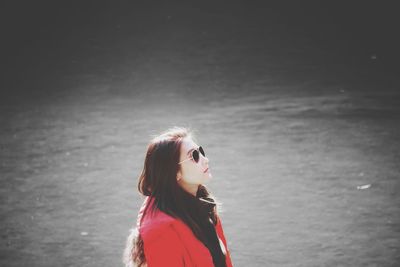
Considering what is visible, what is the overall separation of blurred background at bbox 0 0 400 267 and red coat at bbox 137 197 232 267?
2.64 meters

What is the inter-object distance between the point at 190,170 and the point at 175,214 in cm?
24

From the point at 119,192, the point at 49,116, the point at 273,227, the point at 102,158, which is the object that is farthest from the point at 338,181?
the point at 49,116

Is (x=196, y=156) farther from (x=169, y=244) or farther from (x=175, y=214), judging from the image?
(x=169, y=244)

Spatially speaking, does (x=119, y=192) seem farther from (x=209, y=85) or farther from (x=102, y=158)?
(x=209, y=85)

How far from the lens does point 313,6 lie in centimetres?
1249

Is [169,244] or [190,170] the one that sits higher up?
[190,170]

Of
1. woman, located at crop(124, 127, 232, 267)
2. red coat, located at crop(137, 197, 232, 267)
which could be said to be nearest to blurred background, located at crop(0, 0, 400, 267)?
woman, located at crop(124, 127, 232, 267)

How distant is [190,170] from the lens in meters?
2.76

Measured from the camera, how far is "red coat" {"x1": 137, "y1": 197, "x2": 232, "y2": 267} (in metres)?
2.58

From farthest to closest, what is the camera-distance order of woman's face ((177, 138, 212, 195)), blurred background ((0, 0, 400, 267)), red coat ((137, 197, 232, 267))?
blurred background ((0, 0, 400, 267)) → woman's face ((177, 138, 212, 195)) → red coat ((137, 197, 232, 267))

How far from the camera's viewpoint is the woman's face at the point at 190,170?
2753mm

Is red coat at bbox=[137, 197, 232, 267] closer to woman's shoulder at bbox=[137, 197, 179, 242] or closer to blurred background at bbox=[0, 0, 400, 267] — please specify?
woman's shoulder at bbox=[137, 197, 179, 242]

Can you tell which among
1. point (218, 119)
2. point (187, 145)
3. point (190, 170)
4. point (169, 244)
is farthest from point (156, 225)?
point (218, 119)

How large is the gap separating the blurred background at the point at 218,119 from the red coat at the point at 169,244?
2636 millimetres
